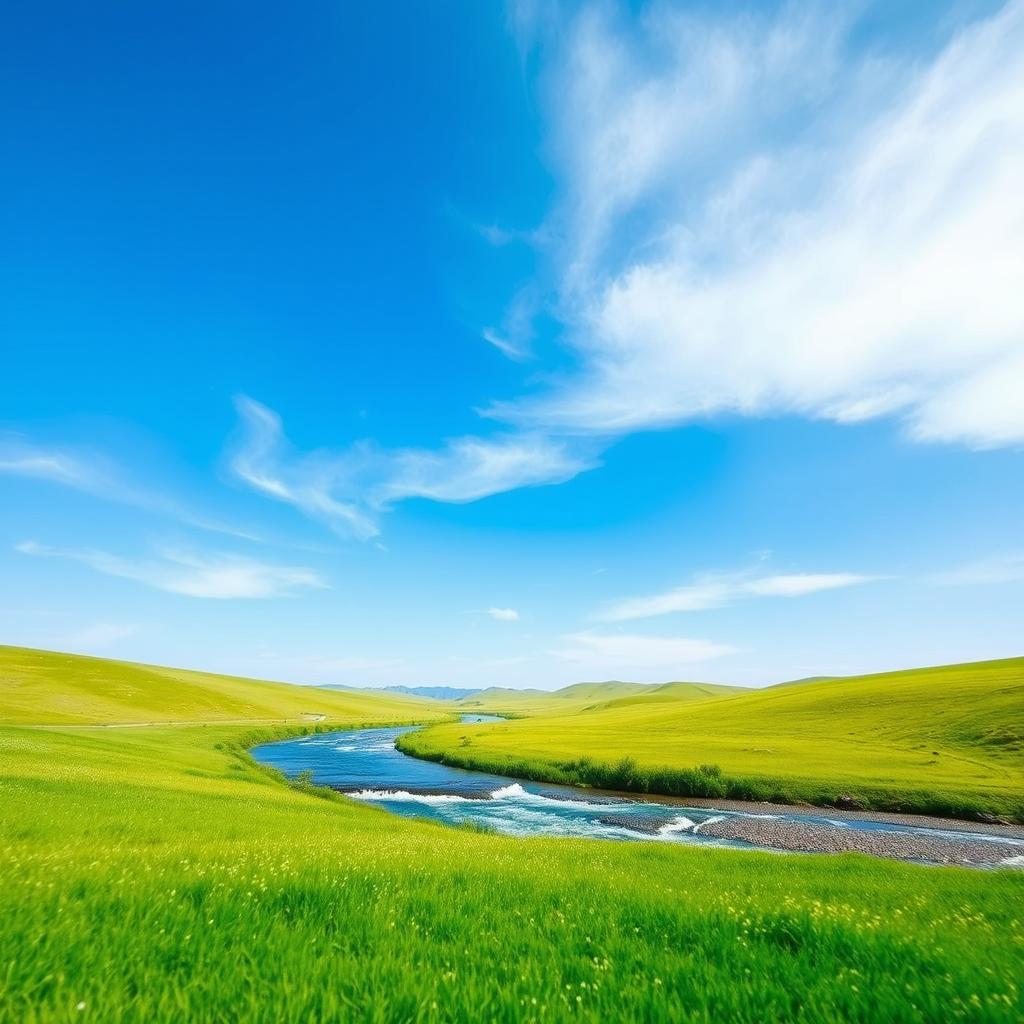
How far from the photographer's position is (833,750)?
6166cm

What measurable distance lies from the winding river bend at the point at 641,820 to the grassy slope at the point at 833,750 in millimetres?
4818

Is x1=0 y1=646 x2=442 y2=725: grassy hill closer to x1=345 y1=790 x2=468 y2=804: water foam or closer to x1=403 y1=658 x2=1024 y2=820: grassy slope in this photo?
x1=403 y1=658 x2=1024 y2=820: grassy slope

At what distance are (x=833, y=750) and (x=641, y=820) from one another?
34978 millimetres

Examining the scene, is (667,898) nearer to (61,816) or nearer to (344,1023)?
(344,1023)

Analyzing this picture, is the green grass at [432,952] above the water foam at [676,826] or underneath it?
above

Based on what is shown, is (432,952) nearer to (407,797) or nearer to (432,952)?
(432,952)

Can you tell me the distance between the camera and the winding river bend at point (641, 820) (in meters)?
33.9

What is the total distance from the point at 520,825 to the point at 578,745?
42.2m

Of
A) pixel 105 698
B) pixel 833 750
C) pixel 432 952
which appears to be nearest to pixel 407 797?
pixel 833 750

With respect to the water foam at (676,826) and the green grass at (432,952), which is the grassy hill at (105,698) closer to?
the water foam at (676,826)

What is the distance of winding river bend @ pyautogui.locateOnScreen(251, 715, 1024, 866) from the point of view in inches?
1334

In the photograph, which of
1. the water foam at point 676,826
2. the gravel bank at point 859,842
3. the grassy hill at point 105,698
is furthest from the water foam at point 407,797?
the grassy hill at point 105,698

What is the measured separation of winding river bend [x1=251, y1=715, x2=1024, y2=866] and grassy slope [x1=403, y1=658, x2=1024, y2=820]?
482 centimetres

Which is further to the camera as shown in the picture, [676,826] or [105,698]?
[105,698]
